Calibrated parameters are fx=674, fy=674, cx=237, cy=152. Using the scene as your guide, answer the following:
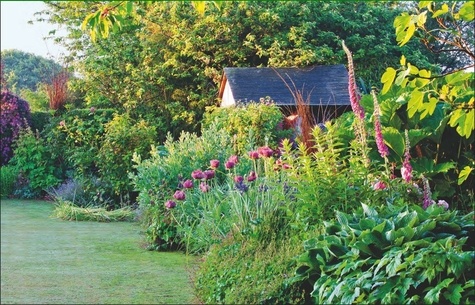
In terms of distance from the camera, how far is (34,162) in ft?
42.0

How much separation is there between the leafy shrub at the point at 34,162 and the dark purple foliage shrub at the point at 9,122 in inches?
9.3

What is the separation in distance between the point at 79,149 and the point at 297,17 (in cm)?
762

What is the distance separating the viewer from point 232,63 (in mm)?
17203

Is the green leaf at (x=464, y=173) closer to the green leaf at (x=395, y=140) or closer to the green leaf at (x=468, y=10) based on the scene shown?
the green leaf at (x=468, y=10)

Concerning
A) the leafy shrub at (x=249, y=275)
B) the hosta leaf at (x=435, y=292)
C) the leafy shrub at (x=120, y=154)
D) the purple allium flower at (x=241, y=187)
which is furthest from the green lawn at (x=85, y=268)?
the leafy shrub at (x=120, y=154)

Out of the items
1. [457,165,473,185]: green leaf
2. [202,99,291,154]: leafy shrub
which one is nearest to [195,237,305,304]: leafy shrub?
[457,165,473,185]: green leaf

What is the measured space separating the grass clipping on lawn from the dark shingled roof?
4085 millimetres

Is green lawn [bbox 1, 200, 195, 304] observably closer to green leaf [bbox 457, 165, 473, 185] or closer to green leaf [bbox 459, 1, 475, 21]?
green leaf [bbox 457, 165, 473, 185]

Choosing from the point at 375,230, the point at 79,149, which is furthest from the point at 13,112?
the point at 375,230

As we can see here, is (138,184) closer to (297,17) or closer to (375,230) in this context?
(375,230)

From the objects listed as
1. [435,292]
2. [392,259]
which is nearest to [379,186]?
[392,259]

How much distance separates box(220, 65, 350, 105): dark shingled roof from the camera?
14.1 m

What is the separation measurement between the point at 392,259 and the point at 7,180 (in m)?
Answer: 8.75

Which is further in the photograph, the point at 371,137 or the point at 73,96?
the point at 73,96
